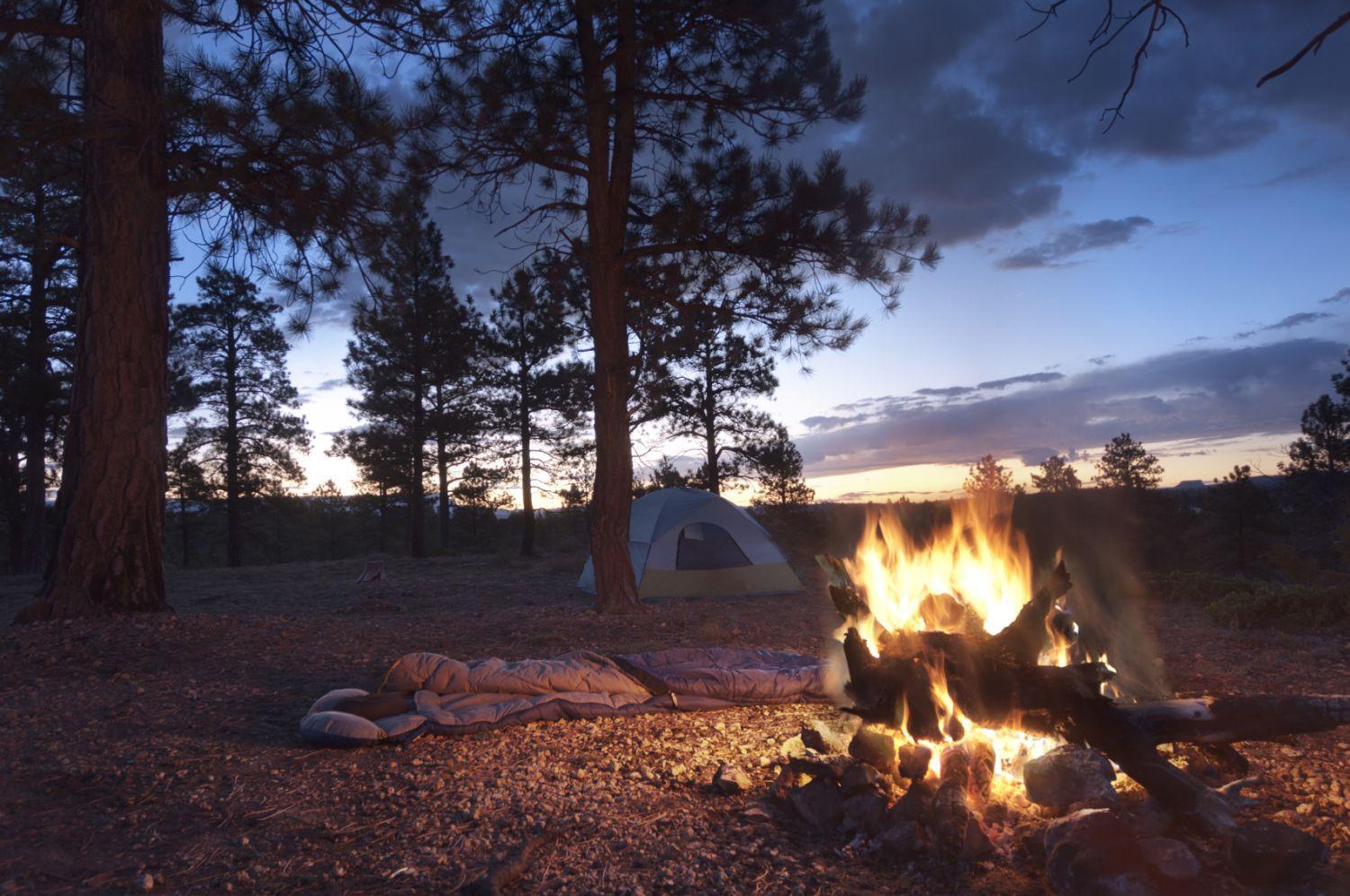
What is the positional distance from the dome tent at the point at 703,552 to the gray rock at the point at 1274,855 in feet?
30.4

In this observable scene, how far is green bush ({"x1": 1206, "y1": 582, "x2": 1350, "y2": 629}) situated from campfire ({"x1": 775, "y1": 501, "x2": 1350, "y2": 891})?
5202 millimetres

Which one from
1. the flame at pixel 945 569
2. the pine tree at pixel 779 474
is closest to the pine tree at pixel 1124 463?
the pine tree at pixel 779 474

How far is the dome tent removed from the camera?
37.6 feet

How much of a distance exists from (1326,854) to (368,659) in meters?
5.50

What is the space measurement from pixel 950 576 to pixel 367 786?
9.55 feet

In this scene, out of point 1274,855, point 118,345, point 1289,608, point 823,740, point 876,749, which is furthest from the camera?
point 1289,608

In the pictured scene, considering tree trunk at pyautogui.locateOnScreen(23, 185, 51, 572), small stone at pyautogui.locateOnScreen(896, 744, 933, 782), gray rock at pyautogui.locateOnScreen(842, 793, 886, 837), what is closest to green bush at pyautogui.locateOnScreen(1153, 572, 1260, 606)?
small stone at pyautogui.locateOnScreen(896, 744, 933, 782)

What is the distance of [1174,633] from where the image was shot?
7281 millimetres

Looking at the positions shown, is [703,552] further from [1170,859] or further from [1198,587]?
[1170,859]

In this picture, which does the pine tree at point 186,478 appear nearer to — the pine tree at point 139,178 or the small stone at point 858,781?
the pine tree at point 139,178

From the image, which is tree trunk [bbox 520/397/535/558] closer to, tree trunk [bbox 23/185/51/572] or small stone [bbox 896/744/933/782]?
tree trunk [bbox 23/185/51/572]

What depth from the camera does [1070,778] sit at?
2.86m

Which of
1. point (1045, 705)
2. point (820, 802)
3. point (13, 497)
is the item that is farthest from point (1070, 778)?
point (13, 497)

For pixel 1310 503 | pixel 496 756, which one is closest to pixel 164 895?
pixel 496 756
